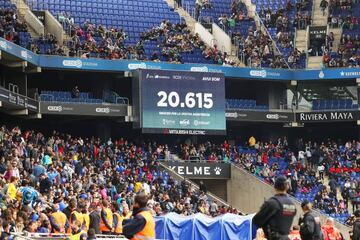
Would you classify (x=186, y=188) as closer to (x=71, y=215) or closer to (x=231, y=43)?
(x=231, y=43)

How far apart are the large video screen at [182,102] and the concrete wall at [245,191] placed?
2223 millimetres

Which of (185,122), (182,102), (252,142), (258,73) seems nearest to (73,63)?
(182,102)

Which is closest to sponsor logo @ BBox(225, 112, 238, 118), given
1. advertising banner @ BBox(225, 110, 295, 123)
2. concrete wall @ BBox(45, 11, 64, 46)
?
advertising banner @ BBox(225, 110, 295, 123)

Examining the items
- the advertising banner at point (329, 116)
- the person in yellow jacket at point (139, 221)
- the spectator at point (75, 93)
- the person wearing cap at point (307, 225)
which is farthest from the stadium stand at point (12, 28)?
the person in yellow jacket at point (139, 221)

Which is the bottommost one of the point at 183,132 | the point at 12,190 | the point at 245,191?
the point at 245,191

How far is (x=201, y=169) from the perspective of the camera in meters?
45.7

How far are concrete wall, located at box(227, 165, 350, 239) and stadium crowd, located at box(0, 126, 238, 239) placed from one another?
334 centimetres

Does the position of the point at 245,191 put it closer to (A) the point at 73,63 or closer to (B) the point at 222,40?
(B) the point at 222,40

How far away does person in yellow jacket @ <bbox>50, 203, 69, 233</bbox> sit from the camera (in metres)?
23.1

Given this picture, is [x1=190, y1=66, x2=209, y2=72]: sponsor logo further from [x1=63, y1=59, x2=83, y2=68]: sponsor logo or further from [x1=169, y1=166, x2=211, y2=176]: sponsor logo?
[x1=63, y1=59, x2=83, y2=68]: sponsor logo

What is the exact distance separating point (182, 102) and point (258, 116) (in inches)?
209

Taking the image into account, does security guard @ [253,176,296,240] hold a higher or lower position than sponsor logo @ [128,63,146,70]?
lower

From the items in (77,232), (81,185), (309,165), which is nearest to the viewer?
(77,232)

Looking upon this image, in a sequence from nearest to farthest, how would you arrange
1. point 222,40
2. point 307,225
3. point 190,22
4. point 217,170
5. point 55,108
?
point 307,225 → point 55,108 → point 217,170 → point 222,40 → point 190,22
